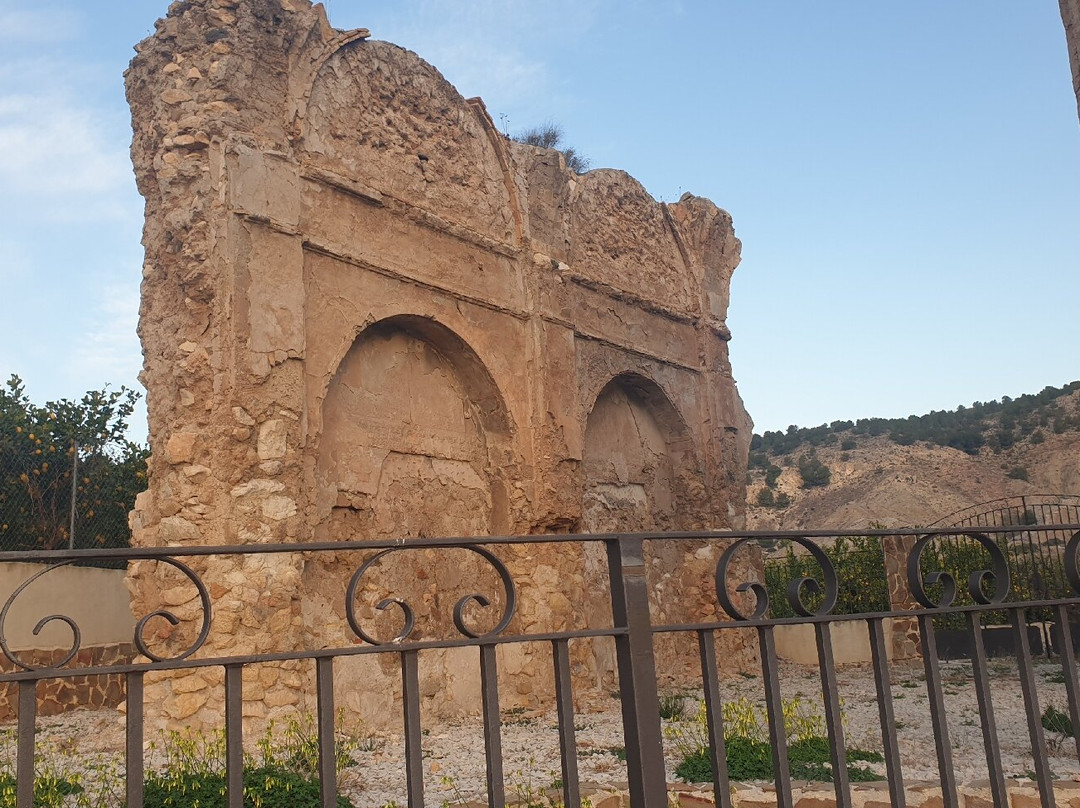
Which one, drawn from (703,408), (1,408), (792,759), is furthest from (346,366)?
(1,408)

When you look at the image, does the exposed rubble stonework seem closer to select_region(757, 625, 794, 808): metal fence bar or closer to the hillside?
select_region(757, 625, 794, 808): metal fence bar

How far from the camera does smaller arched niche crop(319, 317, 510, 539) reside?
800 cm

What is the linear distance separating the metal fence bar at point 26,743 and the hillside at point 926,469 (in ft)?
95.0

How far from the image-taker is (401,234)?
8461 mm

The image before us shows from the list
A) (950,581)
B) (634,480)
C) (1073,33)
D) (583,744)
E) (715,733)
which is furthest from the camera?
(634,480)

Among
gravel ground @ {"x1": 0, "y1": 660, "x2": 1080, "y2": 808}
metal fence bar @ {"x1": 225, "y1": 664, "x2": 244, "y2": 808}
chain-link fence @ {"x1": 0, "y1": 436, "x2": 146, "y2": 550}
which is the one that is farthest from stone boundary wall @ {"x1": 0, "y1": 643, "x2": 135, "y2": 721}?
metal fence bar @ {"x1": 225, "y1": 664, "x2": 244, "y2": 808}

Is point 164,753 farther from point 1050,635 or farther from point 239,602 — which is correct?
point 1050,635

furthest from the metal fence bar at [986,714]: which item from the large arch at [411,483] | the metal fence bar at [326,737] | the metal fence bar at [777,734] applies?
the large arch at [411,483]

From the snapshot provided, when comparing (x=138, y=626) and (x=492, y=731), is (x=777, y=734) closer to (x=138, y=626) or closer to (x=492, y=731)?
(x=492, y=731)

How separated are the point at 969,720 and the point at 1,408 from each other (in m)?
13.5

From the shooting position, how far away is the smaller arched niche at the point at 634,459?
1085 cm

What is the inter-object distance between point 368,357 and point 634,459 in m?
4.14

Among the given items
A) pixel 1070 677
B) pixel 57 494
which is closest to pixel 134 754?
pixel 1070 677

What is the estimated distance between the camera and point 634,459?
11.5 m
